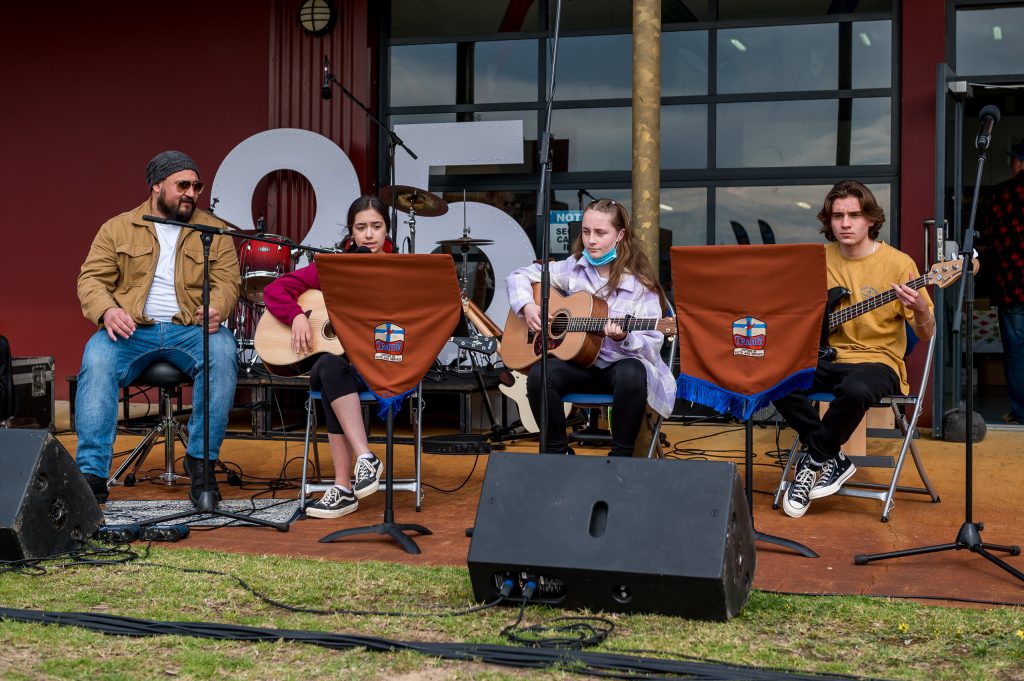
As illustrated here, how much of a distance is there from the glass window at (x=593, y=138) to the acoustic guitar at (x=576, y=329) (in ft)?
11.9

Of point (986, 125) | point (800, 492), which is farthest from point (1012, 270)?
point (986, 125)

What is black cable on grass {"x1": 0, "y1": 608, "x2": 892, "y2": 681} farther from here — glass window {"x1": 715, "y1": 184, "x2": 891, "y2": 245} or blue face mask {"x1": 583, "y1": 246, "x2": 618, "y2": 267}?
glass window {"x1": 715, "y1": 184, "x2": 891, "y2": 245}

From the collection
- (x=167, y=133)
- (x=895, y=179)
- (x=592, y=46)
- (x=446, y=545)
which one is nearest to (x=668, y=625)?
(x=446, y=545)

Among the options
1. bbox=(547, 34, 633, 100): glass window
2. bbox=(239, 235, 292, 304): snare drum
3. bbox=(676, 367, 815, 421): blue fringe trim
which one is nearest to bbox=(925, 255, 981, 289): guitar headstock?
bbox=(676, 367, 815, 421): blue fringe trim

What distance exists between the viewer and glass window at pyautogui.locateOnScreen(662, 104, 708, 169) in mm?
7875

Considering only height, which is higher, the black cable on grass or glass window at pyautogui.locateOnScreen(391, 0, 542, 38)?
glass window at pyautogui.locateOnScreen(391, 0, 542, 38)

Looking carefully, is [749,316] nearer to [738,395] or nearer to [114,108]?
[738,395]

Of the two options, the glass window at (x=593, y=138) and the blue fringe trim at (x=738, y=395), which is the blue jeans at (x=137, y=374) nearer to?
the blue fringe trim at (x=738, y=395)

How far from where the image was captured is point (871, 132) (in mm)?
7559

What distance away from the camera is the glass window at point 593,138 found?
26.2 ft

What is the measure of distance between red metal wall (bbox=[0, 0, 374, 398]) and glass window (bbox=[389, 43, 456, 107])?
31cm

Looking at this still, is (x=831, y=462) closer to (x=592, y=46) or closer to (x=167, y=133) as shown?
(x=592, y=46)

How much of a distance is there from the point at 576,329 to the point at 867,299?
1200 millimetres

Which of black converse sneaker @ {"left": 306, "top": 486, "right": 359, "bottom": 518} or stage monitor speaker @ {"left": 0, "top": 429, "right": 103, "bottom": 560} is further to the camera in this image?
black converse sneaker @ {"left": 306, "top": 486, "right": 359, "bottom": 518}
